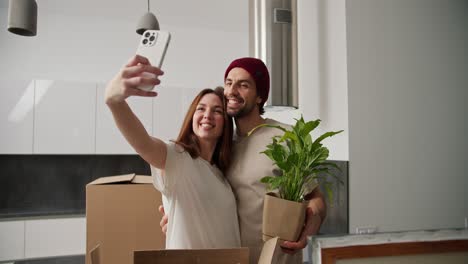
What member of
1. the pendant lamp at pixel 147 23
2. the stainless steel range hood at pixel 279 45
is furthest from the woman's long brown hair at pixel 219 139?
the pendant lamp at pixel 147 23

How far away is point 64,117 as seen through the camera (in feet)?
10.8

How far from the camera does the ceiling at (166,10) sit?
3525 mm

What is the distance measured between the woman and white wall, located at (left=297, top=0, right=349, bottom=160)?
0.53m

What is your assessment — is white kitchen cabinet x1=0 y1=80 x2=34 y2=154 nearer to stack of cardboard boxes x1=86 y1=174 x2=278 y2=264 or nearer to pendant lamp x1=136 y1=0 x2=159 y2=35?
pendant lamp x1=136 y1=0 x2=159 y2=35

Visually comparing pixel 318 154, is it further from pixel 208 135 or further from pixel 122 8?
pixel 122 8

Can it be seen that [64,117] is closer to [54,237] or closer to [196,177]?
[54,237]

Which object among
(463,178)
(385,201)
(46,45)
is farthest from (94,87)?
(463,178)

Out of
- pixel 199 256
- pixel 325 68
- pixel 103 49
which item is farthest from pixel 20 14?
pixel 103 49

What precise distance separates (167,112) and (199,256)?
2.93m

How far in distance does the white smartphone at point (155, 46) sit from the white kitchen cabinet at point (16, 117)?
2.82m

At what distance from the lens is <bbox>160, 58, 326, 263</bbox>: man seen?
4.05 ft

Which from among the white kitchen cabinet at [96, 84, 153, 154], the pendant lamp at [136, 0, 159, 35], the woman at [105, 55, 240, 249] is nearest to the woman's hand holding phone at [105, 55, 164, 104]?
the woman at [105, 55, 240, 249]

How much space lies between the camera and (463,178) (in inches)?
58.9

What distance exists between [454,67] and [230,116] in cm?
101
